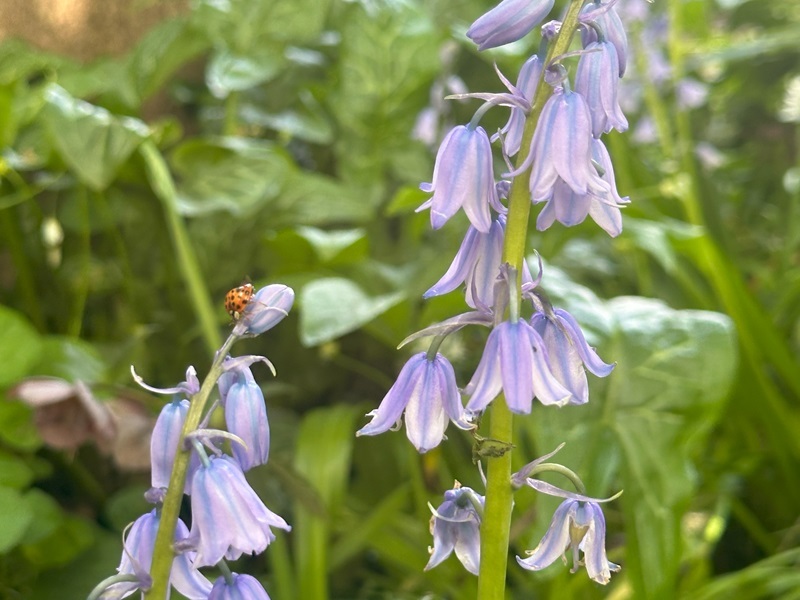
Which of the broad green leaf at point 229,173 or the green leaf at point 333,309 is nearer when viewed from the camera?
the green leaf at point 333,309

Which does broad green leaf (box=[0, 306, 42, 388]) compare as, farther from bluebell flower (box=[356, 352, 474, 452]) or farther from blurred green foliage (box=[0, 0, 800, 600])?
bluebell flower (box=[356, 352, 474, 452])

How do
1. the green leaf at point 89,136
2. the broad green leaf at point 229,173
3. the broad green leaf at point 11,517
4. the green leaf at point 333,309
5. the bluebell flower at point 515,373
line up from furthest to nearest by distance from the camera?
the broad green leaf at point 229,173 < the green leaf at point 89,136 < the green leaf at point 333,309 < the broad green leaf at point 11,517 < the bluebell flower at point 515,373

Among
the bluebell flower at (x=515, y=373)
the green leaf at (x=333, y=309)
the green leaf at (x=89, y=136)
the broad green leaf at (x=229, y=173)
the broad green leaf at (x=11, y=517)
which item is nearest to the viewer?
the bluebell flower at (x=515, y=373)

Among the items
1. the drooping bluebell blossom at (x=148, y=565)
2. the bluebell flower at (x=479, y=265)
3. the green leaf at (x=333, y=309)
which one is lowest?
the green leaf at (x=333, y=309)

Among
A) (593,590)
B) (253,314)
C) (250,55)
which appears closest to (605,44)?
(253,314)

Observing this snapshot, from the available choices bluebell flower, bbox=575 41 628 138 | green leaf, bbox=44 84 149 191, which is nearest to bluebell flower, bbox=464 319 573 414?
bluebell flower, bbox=575 41 628 138

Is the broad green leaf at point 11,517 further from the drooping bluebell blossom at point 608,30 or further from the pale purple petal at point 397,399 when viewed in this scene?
the drooping bluebell blossom at point 608,30

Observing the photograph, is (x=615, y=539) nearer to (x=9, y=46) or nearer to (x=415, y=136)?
(x=415, y=136)

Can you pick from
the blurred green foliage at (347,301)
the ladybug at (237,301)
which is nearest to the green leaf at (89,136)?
the blurred green foliage at (347,301)
